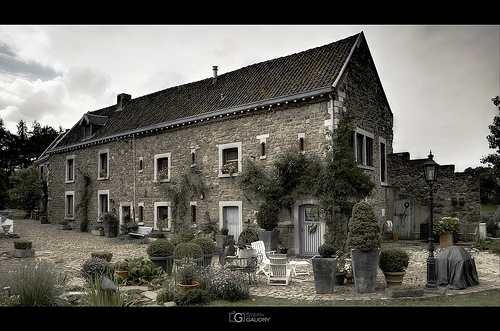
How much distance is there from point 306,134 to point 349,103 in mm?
1850

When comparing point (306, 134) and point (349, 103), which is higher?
point (349, 103)

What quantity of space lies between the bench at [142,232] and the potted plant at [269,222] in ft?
21.1

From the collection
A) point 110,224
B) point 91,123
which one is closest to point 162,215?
point 110,224

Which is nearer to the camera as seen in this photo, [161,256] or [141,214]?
[161,256]

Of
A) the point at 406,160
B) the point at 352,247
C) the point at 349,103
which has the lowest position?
the point at 352,247

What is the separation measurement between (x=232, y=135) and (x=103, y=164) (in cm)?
919

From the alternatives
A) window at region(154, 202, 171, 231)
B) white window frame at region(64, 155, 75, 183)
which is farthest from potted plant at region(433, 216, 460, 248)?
white window frame at region(64, 155, 75, 183)

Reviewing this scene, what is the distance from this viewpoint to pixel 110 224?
17.8m

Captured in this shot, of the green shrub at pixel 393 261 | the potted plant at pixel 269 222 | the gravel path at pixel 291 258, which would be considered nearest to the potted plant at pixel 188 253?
the gravel path at pixel 291 258

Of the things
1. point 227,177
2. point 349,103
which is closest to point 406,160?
point 349,103

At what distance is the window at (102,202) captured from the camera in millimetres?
18906

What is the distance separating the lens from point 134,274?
7.40 m

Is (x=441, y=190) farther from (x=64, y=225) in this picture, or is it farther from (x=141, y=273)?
(x=64, y=225)
